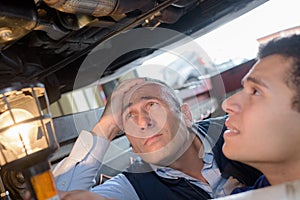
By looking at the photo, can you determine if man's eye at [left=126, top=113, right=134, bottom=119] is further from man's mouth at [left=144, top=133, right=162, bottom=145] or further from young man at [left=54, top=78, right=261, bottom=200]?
man's mouth at [left=144, top=133, right=162, bottom=145]

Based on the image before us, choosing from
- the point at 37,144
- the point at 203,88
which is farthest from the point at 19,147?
the point at 203,88

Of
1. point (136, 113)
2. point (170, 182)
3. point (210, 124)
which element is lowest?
point (170, 182)

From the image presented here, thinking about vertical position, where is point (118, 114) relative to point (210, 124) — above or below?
above

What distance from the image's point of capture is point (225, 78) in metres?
3.50

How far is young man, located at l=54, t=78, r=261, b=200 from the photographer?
1.40m

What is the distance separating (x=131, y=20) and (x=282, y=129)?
98cm

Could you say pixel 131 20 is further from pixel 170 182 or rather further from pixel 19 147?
pixel 19 147

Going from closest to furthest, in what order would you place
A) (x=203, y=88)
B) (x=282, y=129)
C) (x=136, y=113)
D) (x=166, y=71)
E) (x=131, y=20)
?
1. (x=282, y=129)
2. (x=136, y=113)
3. (x=131, y=20)
4. (x=166, y=71)
5. (x=203, y=88)

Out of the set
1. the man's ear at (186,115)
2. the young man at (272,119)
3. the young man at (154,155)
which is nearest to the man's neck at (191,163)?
the young man at (154,155)

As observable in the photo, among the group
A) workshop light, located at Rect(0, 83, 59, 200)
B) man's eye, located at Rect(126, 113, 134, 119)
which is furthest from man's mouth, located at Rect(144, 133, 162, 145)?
workshop light, located at Rect(0, 83, 59, 200)

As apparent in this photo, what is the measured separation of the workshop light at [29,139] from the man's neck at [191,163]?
80cm

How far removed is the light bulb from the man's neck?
804 millimetres

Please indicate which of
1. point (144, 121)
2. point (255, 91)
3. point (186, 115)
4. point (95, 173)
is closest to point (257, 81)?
point (255, 91)

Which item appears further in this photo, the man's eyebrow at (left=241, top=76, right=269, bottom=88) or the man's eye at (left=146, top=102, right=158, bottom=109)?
the man's eye at (left=146, top=102, right=158, bottom=109)
